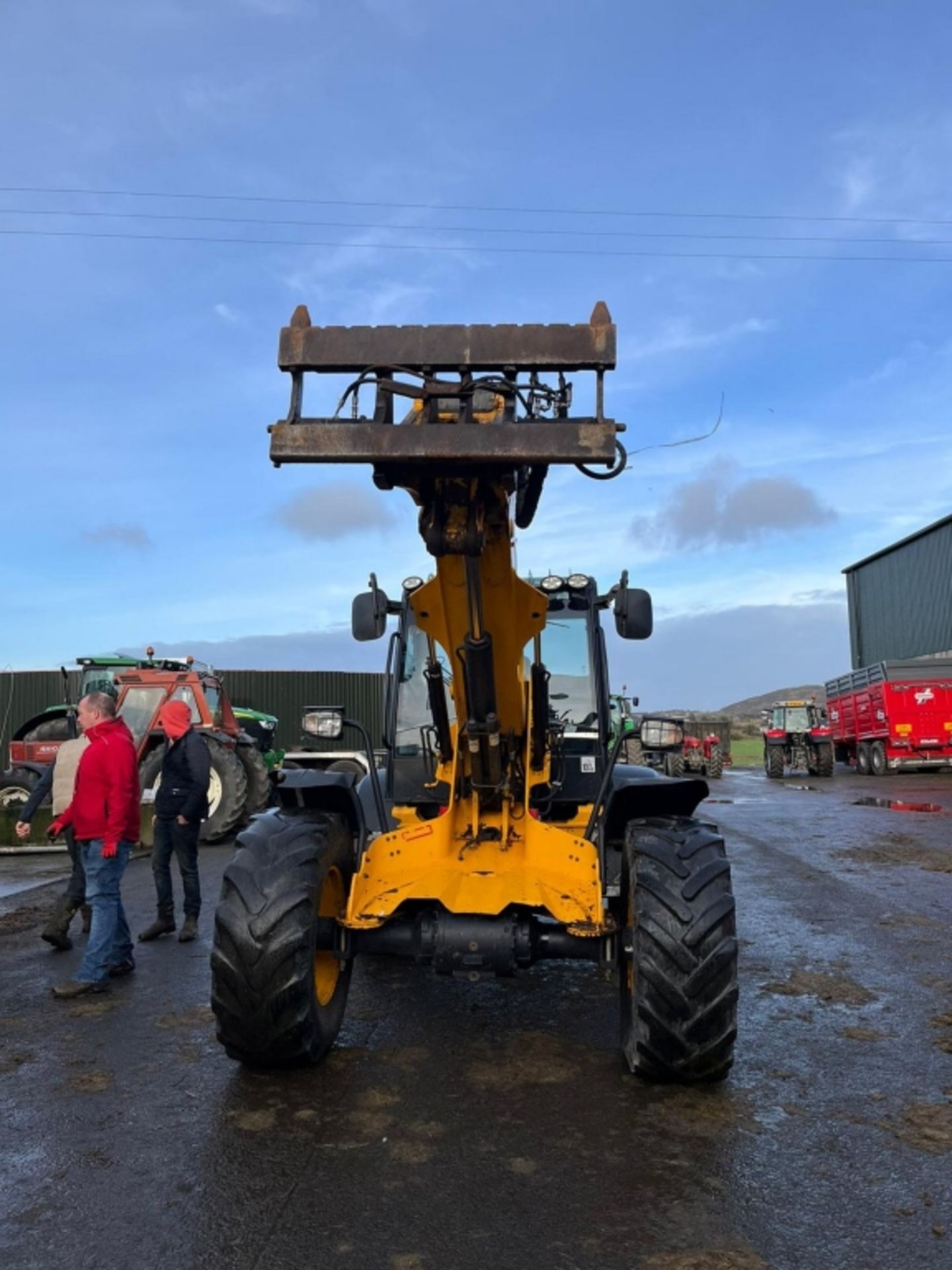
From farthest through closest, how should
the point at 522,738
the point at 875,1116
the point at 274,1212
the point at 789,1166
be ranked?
the point at 522,738
the point at 875,1116
the point at 789,1166
the point at 274,1212

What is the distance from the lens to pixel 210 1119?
4047mm

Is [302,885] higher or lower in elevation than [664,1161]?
higher

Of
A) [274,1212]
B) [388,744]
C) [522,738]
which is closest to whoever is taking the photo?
[274,1212]

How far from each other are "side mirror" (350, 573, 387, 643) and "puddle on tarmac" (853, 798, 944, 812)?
14.7m

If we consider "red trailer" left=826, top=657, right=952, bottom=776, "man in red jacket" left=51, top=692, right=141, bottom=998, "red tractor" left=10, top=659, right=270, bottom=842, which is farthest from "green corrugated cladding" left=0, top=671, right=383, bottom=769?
"man in red jacket" left=51, top=692, right=141, bottom=998

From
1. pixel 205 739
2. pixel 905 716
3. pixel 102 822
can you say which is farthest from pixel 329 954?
pixel 905 716

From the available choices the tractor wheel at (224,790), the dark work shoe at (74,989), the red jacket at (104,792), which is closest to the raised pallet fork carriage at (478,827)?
the red jacket at (104,792)

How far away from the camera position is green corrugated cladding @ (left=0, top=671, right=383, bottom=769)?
28469 millimetres

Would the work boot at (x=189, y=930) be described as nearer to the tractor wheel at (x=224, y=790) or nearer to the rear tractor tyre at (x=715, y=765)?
the tractor wheel at (x=224, y=790)

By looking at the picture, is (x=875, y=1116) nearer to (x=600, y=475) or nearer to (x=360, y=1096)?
(x=360, y=1096)

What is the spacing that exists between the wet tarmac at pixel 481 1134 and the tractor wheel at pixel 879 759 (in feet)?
77.5

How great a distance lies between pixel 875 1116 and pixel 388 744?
127 inches

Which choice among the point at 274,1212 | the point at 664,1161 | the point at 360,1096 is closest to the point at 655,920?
the point at 664,1161

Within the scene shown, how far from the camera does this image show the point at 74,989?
5.89 metres
